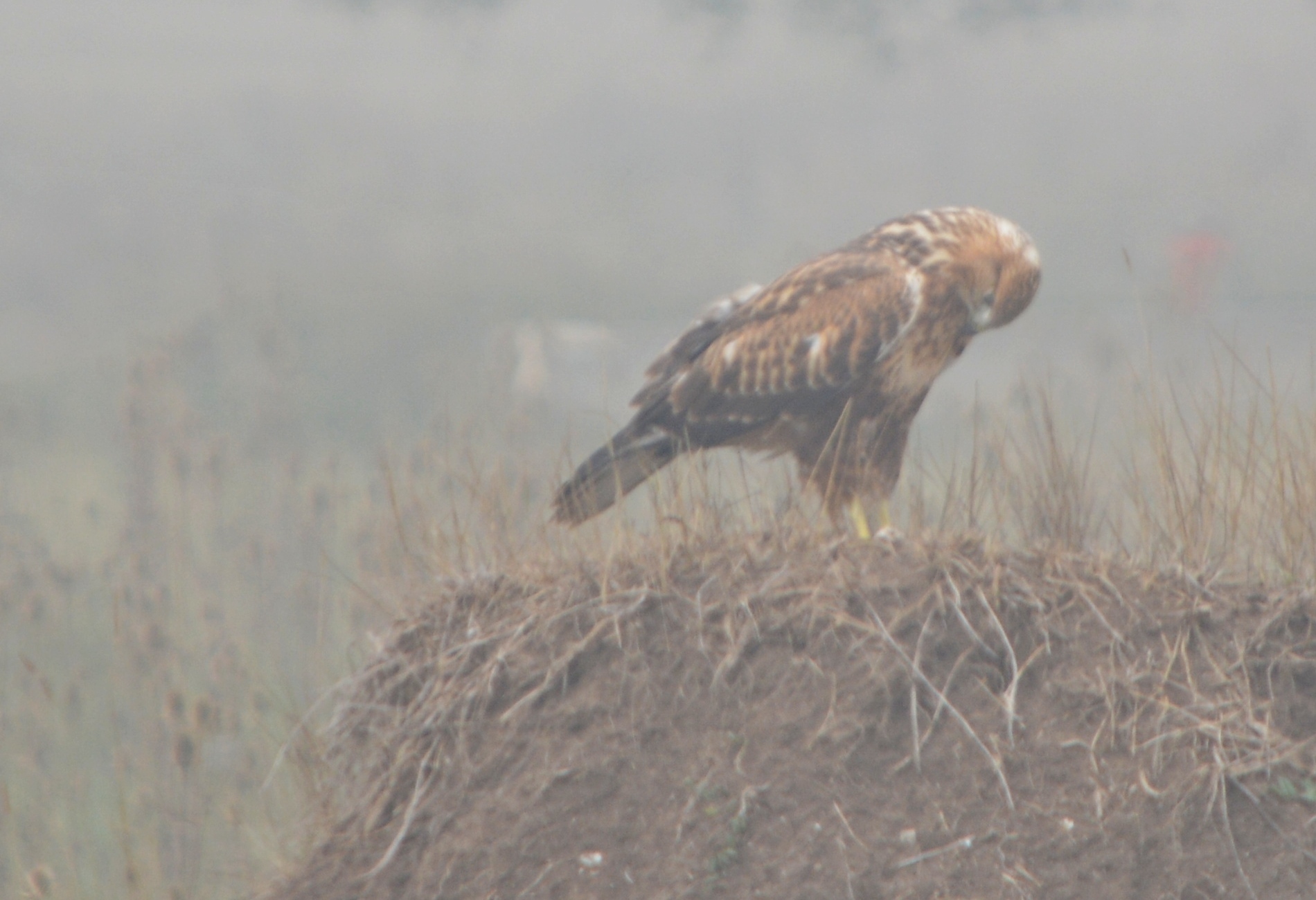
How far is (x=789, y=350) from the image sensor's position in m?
4.69

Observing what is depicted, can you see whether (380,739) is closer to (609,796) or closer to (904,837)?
(609,796)

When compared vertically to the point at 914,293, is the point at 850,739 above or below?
below

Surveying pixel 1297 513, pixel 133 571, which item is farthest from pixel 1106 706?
pixel 133 571

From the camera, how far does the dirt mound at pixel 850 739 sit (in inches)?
124

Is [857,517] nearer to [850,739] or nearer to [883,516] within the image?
[883,516]


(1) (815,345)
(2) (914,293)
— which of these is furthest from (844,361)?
(2) (914,293)

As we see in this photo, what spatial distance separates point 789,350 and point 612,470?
84cm

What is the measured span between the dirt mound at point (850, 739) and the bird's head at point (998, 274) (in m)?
1.19

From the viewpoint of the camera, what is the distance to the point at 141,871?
465 cm

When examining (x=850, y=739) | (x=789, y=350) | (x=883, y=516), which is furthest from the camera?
(x=789, y=350)

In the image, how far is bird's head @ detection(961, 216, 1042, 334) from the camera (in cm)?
452

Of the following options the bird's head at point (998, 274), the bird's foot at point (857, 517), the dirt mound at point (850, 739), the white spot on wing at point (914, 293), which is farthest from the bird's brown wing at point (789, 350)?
the dirt mound at point (850, 739)

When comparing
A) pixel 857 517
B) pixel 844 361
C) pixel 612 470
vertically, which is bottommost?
pixel 857 517

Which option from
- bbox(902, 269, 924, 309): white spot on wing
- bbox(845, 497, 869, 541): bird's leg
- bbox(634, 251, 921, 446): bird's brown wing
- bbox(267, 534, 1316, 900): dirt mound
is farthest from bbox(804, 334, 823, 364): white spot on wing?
bbox(267, 534, 1316, 900): dirt mound
